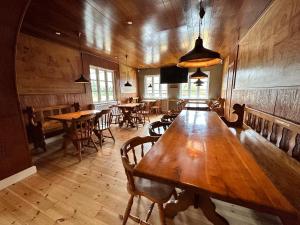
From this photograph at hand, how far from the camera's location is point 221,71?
6480 mm

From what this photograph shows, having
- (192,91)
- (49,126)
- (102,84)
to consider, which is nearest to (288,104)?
(49,126)

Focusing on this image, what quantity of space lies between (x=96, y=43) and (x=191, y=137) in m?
3.79

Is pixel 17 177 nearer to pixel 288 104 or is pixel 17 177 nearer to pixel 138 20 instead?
pixel 138 20

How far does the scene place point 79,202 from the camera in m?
1.66

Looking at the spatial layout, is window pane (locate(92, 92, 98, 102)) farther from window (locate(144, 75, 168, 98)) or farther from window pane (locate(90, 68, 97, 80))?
window (locate(144, 75, 168, 98))

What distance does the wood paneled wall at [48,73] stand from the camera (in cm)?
308

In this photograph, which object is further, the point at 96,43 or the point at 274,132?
the point at 96,43

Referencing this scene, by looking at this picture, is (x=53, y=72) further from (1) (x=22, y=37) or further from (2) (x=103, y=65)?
(2) (x=103, y=65)

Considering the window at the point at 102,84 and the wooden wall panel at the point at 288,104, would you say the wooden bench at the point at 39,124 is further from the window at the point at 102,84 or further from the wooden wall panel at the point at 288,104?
the wooden wall panel at the point at 288,104

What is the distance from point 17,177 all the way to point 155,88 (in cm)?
680

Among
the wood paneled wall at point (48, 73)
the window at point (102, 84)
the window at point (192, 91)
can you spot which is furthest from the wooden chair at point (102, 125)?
the window at point (192, 91)

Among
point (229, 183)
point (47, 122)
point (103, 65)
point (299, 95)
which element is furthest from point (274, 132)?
point (103, 65)

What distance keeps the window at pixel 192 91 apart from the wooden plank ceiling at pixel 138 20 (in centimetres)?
338

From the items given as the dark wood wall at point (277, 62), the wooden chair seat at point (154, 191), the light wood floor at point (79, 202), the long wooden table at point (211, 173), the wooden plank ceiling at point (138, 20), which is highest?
the wooden plank ceiling at point (138, 20)
